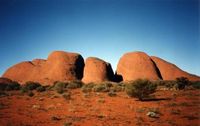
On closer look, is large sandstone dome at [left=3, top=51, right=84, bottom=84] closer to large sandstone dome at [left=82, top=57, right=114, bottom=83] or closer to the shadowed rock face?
large sandstone dome at [left=82, top=57, right=114, bottom=83]

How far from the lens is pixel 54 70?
45.2 metres

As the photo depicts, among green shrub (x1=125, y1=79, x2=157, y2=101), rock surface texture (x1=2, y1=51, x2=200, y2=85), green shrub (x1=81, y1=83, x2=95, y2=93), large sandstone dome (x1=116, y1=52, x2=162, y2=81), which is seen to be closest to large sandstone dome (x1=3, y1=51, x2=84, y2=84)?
rock surface texture (x1=2, y1=51, x2=200, y2=85)

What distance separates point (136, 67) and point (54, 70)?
50.6ft

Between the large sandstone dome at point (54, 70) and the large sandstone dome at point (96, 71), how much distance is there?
70.4 inches

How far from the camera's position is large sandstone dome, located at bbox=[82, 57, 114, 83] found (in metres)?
42.6

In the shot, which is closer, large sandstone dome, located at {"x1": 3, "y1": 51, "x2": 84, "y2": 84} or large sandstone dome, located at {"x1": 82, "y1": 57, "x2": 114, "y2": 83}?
large sandstone dome, located at {"x1": 82, "y1": 57, "x2": 114, "y2": 83}

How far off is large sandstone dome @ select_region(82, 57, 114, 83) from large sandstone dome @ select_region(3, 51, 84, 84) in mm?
1789

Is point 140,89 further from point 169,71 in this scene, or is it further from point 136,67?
point 169,71

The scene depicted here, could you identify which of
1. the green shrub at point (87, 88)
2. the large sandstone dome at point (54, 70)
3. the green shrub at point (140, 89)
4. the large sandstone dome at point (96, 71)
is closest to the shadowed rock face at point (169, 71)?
the large sandstone dome at point (96, 71)

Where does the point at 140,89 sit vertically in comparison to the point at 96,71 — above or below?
below

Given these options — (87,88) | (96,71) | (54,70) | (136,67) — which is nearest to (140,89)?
(87,88)

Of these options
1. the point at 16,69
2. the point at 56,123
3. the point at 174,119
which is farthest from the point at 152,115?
the point at 16,69

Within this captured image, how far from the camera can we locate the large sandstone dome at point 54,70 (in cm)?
4397

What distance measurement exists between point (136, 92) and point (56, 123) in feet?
26.1
